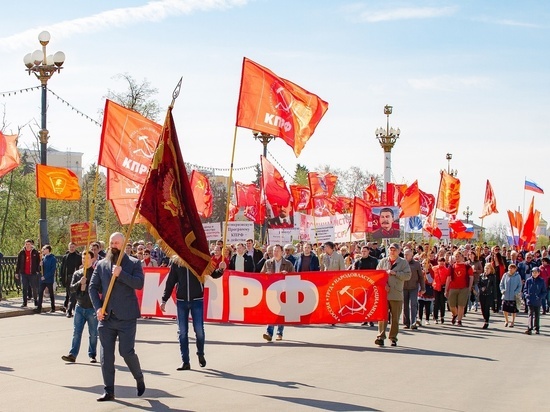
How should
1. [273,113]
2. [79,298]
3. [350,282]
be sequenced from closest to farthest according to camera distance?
[79,298] → [273,113] → [350,282]

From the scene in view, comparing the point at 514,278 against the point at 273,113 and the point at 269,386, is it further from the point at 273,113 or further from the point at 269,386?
the point at 269,386

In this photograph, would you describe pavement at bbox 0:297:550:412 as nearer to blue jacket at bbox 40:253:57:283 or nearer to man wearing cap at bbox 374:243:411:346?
man wearing cap at bbox 374:243:411:346

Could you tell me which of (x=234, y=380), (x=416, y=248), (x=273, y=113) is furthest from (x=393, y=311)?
(x=416, y=248)

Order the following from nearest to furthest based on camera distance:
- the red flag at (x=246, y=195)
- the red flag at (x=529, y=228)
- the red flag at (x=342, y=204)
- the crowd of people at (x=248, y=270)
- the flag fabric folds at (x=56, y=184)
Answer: the crowd of people at (x=248, y=270)
the flag fabric folds at (x=56, y=184)
the red flag at (x=529, y=228)
the red flag at (x=246, y=195)
the red flag at (x=342, y=204)

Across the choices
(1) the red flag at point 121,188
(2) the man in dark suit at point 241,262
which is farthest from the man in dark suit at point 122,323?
(2) the man in dark suit at point 241,262

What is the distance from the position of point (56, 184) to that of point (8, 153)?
1608 millimetres

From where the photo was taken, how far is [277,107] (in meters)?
15.1

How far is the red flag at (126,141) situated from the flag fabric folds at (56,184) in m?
8.03

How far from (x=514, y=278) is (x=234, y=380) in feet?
36.4

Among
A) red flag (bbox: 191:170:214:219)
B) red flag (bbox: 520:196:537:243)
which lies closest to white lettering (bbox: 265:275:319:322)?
red flag (bbox: 191:170:214:219)

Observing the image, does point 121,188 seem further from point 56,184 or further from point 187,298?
point 56,184

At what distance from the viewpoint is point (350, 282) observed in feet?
53.8

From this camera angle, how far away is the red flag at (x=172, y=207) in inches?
401

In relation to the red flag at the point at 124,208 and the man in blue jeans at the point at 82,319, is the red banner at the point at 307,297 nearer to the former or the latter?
the red flag at the point at 124,208
